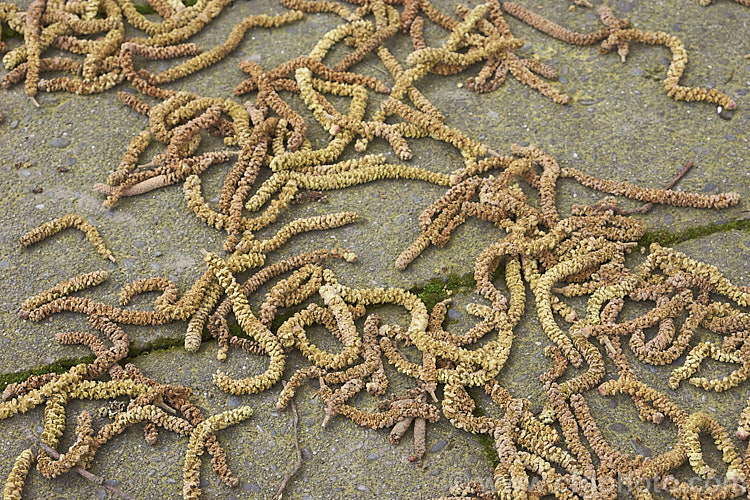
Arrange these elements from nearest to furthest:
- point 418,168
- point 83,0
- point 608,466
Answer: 1. point 608,466
2. point 418,168
3. point 83,0

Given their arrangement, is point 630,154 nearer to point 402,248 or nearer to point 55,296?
point 402,248

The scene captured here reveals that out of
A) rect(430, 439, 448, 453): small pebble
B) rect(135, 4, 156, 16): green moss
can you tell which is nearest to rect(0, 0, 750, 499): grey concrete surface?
rect(430, 439, 448, 453): small pebble

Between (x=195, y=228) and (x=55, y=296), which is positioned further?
(x=195, y=228)

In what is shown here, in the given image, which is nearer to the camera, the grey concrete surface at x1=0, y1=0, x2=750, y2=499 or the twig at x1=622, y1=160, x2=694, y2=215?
the grey concrete surface at x1=0, y1=0, x2=750, y2=499

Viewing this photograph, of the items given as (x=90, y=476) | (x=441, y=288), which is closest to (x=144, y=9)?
(x=441, y=288)

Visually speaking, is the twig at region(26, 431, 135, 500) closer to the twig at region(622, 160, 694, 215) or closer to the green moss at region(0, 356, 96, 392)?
the green moss at region(0, 356, 96, 392)

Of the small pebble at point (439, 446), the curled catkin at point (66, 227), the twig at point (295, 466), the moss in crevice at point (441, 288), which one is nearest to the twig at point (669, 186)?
the moss in crevice at point (441, 288)

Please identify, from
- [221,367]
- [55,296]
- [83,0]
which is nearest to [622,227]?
[221,367]

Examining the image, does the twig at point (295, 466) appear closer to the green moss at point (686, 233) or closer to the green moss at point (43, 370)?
the green moss at point (43, 370)
